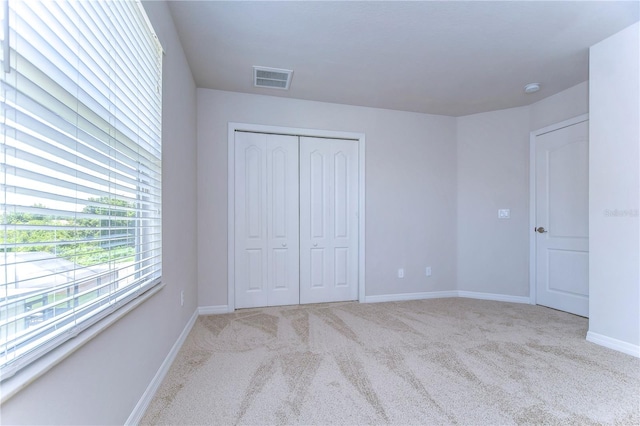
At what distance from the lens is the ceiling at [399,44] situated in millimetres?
2010

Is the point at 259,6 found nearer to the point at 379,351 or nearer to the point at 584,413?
the point at 379,351

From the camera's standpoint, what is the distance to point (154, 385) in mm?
1706

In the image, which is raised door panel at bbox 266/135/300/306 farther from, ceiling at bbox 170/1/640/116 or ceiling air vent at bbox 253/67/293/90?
ceiling at bbox 170/1/640/116

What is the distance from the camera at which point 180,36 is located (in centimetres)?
229

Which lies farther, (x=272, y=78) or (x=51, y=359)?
(x=272, y=78)

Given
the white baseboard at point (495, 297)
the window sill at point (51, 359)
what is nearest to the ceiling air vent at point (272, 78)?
the window sill at point (51, 359)

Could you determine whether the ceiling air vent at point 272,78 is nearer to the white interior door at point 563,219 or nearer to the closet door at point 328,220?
the closet door at point 328,220

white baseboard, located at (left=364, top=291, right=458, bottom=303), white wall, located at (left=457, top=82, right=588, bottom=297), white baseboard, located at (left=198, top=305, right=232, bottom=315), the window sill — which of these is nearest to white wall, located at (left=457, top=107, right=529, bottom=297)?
white wall, located at (left=457, top=82, right=588, bottom=297)

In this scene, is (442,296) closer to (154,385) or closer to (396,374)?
(396,374)

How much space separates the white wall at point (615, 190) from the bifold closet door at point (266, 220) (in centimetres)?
281

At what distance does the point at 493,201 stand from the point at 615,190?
1.51 m

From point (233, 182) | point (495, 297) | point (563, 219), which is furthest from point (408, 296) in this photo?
point (233, 182)

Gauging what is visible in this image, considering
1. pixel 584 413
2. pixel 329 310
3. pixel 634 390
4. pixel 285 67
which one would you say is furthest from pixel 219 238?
pixel 634 390

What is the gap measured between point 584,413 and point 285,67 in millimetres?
3263
